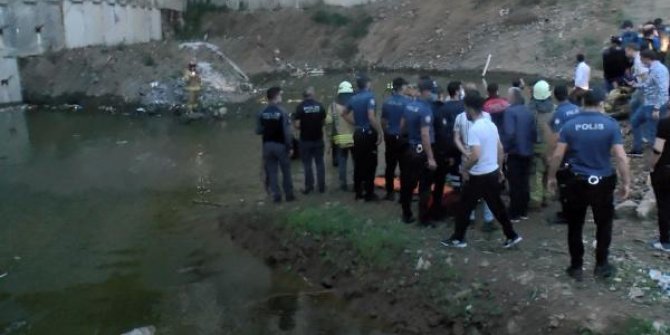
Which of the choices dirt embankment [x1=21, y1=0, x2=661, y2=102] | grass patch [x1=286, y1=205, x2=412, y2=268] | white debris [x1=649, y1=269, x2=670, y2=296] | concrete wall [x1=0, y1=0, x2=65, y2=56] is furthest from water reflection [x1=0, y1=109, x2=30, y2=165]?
white debris [x1=649, y1=269, x2=670, y2=296]

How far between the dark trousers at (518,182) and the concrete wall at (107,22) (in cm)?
2303

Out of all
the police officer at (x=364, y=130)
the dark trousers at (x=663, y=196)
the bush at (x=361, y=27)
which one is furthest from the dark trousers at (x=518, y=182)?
the bush at (x=361, y=27)

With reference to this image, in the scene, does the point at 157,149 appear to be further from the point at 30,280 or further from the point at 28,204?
the point at 30,280

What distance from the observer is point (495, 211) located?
7.56m

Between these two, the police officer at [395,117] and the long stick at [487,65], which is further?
the long stick at [487,65]

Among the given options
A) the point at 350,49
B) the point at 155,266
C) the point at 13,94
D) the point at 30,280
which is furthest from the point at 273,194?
the point at 350,49

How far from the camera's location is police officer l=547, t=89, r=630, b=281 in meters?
6.40

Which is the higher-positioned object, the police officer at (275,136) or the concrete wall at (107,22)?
the concrete wall at (107,22)

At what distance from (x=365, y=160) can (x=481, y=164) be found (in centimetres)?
277

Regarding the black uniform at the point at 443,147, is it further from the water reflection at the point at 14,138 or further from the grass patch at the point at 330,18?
the grass patch at the point at 330,18

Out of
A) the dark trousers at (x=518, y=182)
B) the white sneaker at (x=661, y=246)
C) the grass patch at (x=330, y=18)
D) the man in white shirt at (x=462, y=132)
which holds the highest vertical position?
the grass patch at (x=330, y=18)

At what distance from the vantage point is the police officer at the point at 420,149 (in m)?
8.48

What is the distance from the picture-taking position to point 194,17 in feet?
128

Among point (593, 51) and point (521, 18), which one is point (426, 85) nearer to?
point (593, 51)
